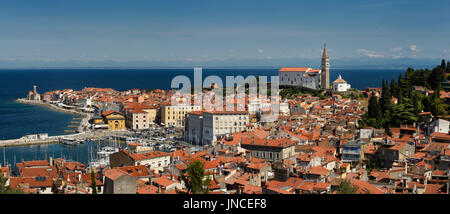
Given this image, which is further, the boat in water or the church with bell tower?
the church with bell tower

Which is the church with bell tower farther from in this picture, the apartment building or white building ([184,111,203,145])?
the apartment building

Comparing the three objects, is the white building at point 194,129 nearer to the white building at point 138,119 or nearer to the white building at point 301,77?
the white building at point 138,119

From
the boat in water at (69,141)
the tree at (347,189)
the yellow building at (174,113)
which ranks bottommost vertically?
the boat in water at (69,141)

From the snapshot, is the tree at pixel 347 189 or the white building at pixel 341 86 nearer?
the tree at pixel 347 189

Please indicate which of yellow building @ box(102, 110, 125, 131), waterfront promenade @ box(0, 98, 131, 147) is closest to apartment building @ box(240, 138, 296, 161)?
waterfront promenade @ box(0, 98, 131, 147)

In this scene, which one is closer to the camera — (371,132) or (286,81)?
(371,132)

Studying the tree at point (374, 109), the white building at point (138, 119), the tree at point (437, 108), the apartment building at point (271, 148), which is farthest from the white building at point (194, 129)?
the tree at point (437, 108)

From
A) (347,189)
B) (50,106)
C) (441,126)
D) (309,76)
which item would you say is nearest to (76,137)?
(309,76)
